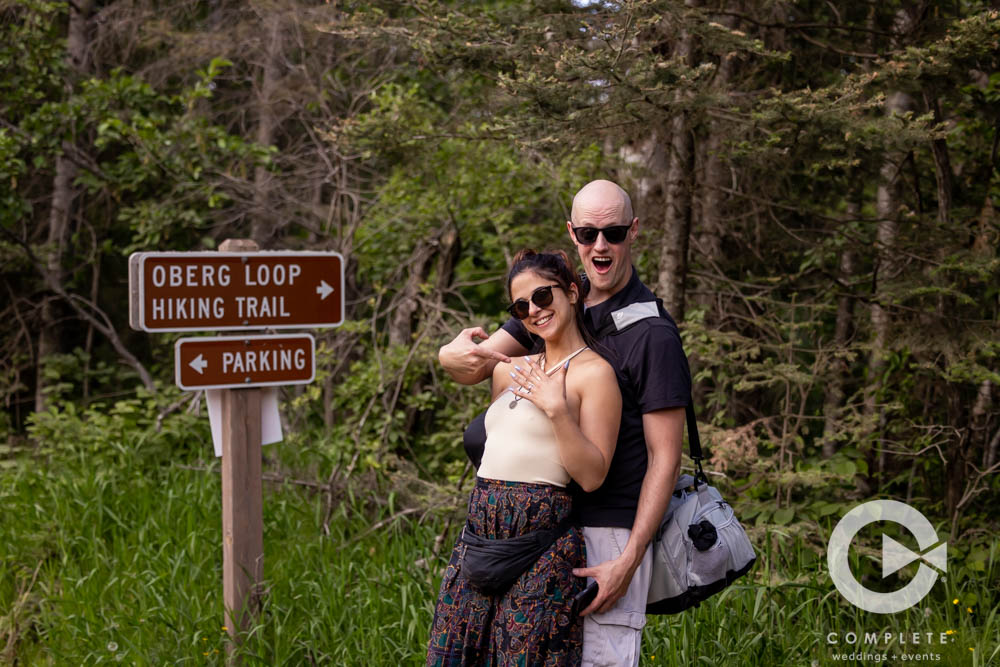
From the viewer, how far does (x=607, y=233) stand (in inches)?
101

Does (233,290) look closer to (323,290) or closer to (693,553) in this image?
(323,290)

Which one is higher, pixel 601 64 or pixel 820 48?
pixel 820 48

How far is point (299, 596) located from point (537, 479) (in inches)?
87.7

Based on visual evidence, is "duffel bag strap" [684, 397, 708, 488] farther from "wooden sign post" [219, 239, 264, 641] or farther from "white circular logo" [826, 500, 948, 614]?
"wooden sign post" [219, 239, 264, 641]

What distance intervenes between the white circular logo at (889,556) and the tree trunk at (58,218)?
7.20 meters

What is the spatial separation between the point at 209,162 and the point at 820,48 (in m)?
4.71

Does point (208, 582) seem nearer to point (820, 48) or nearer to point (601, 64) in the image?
point (601, 64)

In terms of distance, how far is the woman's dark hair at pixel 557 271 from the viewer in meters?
2.46

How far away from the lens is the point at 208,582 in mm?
4652

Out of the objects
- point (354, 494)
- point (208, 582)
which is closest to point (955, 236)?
point (354, 494)

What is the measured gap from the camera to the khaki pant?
2.46m

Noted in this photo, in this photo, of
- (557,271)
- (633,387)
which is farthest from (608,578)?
(557,271)

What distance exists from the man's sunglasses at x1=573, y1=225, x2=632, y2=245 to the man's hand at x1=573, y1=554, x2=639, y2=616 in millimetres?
832

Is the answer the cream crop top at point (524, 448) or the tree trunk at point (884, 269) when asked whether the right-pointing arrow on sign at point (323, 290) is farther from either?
the tree trunk at point (884, 269)
